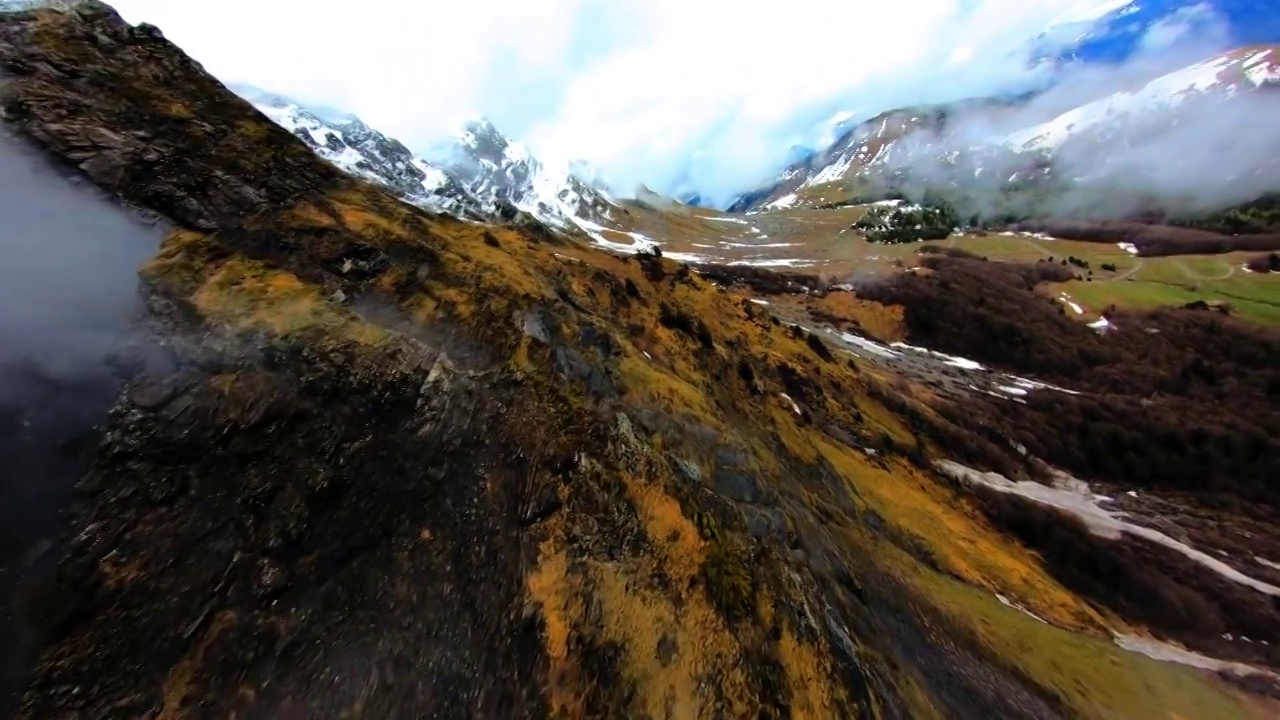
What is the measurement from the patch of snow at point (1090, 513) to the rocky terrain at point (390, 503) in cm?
2973

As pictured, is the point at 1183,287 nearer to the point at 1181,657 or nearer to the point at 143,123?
the point at 1181,657

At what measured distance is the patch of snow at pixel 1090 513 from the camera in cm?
5909

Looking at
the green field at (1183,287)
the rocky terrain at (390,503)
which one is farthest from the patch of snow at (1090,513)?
the green field at (1183,287)

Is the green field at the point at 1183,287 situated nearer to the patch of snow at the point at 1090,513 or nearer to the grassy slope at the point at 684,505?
the patch of snow at the point at 1090,513

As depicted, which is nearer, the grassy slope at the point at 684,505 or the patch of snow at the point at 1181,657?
the grassy slope at the point at 684,505

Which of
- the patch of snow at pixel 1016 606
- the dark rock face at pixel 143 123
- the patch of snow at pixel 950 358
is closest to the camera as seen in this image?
the dark rock face at pixel 143 123

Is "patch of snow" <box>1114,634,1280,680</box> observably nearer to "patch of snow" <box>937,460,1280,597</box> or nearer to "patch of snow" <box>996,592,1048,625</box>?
"patch of snow" <box>996,592,1048,625</box>

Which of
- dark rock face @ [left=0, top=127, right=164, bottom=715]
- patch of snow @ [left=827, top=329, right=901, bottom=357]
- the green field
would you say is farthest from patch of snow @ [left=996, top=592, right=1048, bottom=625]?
the green field

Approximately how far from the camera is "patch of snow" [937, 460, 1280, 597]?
59.1 metres

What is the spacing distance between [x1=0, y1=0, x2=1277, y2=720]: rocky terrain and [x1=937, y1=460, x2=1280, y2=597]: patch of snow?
29731 mm

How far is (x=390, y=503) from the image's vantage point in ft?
Answer: 50.8

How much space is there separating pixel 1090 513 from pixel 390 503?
7635cm

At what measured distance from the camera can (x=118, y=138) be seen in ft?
59.3

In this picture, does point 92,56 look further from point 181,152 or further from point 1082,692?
point 1082,692
